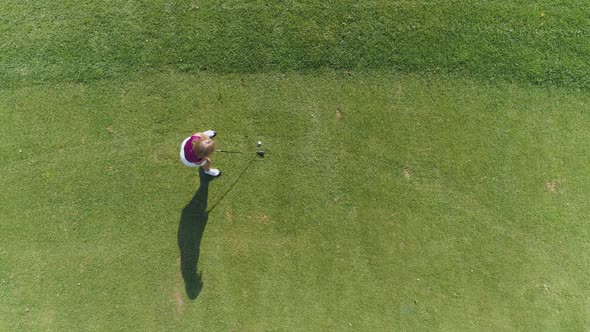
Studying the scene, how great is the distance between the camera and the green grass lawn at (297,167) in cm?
571

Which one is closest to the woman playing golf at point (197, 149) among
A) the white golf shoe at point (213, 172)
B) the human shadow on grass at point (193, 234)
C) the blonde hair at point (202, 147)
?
the blonde hair at point (202, 147)

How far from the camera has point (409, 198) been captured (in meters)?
5.86

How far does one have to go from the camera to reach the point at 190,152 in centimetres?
501

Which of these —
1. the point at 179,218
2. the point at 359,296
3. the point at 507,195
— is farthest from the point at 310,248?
the point at 507,195

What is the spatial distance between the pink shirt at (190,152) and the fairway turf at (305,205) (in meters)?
0.82

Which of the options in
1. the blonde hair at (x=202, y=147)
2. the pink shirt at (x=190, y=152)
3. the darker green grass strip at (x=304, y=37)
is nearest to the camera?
the blonde hair at (x=202, y=147)

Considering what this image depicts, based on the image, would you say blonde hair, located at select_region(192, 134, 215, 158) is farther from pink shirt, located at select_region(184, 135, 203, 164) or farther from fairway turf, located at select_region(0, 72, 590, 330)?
fairway turf, located at select_region(0, 72, 590, 330)

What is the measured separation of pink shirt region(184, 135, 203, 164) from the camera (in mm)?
4984

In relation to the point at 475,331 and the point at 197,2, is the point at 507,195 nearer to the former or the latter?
the point at 475,331

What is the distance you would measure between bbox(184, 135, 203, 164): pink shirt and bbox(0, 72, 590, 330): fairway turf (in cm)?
82

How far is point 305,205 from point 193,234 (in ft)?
6.48

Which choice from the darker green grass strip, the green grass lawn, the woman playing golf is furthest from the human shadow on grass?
the darker green grass strip

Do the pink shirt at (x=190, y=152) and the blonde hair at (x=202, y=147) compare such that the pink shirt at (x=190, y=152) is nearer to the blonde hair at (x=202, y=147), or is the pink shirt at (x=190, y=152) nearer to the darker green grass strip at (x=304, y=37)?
the blonde hair at (x=202, y=147)

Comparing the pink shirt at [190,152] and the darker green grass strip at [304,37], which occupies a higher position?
the darker green grass strip at [304,37]
